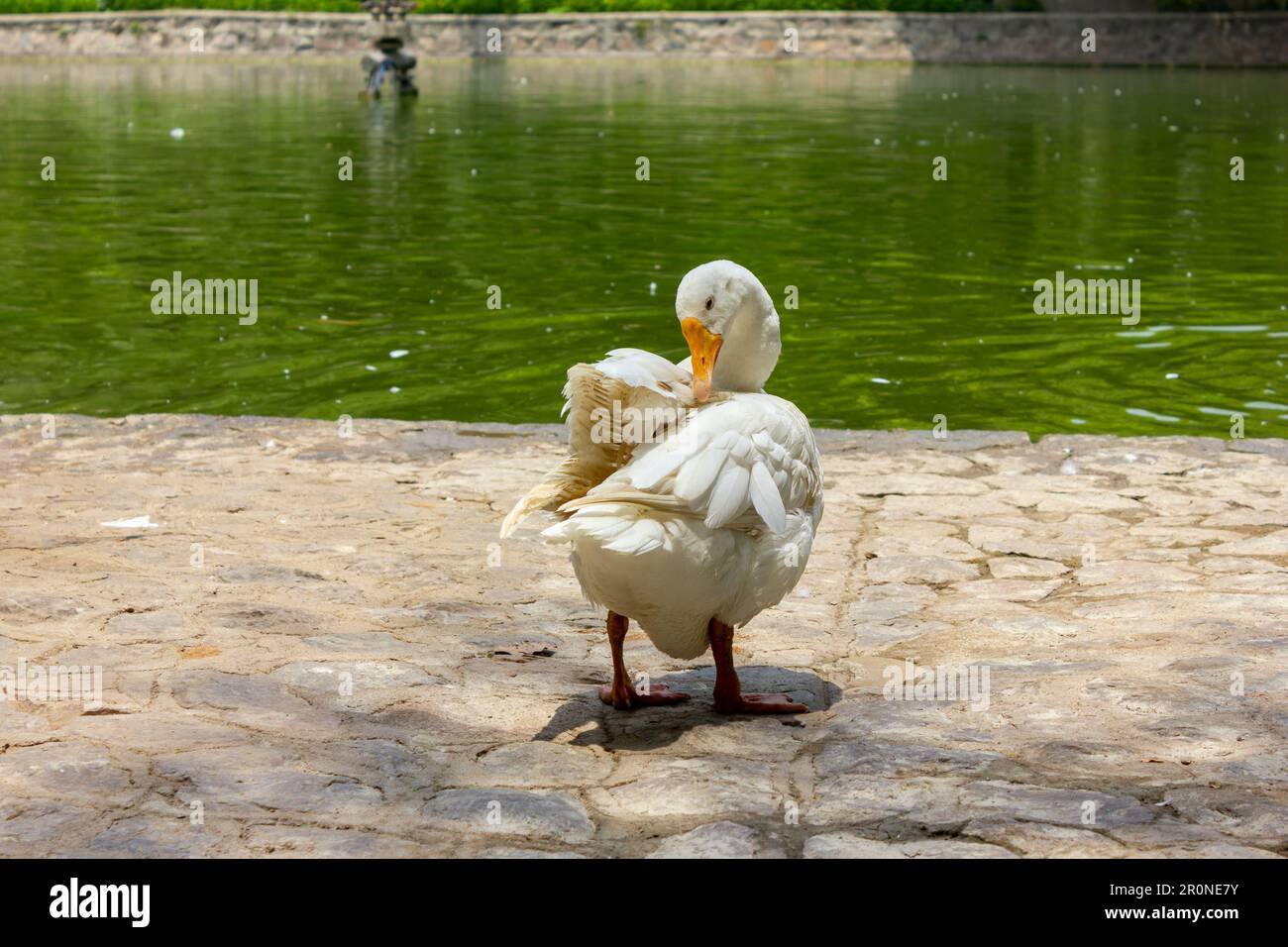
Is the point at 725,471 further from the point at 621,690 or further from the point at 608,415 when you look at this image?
the point at 621,690

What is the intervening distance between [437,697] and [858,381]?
5.84 meters

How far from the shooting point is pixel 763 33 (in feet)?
137

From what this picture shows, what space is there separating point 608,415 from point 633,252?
9.90m

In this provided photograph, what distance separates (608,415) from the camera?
406 cm

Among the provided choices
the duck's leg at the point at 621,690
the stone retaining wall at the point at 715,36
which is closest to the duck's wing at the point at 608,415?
the duck's leg at the point at 621,690

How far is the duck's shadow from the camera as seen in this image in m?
4.06

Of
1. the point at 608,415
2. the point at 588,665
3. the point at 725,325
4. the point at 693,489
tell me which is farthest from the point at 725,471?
the point at 588,665

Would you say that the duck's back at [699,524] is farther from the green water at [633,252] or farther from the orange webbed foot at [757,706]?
the green water at [633,252]

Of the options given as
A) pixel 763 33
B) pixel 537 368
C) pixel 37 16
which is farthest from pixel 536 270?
pixel 37 16

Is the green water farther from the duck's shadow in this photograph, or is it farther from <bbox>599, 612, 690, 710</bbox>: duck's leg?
<bbox>599, 612, 690, 710</bbox>: duck's leg

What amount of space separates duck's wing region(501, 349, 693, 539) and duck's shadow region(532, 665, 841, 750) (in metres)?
0.57

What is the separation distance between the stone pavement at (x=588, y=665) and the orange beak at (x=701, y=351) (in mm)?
932

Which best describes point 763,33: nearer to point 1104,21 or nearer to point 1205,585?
point 1104,21

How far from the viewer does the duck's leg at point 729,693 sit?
4168mm
